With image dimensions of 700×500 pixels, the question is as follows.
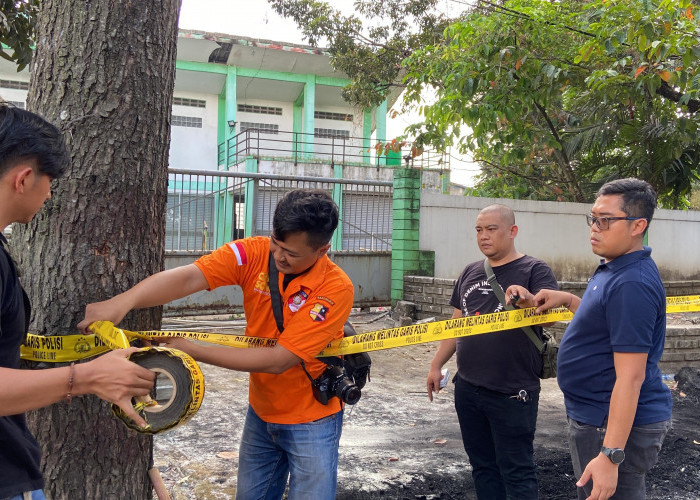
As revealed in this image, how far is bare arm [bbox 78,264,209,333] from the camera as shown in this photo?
2318mm

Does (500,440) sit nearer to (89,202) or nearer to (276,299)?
(276,299)

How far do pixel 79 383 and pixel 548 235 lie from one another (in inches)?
458

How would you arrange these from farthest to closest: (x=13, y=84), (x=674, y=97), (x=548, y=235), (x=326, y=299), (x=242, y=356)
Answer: (x=13, y=84) < (x=548, y=235) < (x=674, y=97) < (x=326, y=299) < (x=242, y=356)

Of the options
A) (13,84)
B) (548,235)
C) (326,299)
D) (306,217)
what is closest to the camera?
(306,217)

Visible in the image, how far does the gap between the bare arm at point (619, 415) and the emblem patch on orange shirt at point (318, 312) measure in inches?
47.5

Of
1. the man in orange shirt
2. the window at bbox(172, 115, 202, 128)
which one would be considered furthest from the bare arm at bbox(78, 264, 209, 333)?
the window at bbox(172, 115, 202, 128)

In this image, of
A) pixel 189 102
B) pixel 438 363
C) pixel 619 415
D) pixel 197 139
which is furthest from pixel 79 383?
pixel 189 102

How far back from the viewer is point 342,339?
2.90 meters

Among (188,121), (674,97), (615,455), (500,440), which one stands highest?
(188,121)

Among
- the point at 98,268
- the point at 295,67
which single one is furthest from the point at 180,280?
the point at 295,67

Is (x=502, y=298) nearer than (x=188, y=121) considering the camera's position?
Yes

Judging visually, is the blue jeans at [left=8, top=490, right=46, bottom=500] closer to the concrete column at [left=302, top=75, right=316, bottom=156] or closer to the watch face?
the watch face

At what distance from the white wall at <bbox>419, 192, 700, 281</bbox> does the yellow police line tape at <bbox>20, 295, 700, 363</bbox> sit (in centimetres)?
718

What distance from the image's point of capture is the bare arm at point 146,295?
2318mm
